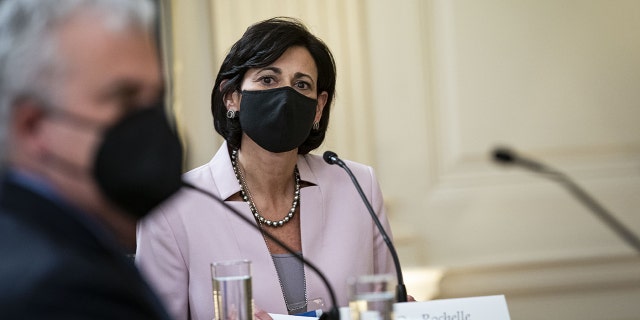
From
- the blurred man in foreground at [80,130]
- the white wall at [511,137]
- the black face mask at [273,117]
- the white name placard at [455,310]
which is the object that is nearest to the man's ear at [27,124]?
the blurred man in foreground at [80,130]

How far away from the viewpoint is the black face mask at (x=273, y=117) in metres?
2.56

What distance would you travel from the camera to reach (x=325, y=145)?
144 inches

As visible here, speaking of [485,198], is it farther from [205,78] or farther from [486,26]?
[205,78]

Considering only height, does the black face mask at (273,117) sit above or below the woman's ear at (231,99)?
below

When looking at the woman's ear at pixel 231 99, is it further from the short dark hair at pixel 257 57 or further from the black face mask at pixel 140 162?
the black face mask at pixel 140 162

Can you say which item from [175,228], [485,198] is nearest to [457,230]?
[485,198]

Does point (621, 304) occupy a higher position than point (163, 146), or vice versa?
point (163, 146)

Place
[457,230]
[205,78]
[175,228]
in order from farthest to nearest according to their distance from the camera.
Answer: [457,230] < [205,78] < [175,228]

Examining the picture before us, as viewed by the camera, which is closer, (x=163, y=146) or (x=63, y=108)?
(x=63, y=108)

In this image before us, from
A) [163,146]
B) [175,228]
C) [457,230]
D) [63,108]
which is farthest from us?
[457,230]

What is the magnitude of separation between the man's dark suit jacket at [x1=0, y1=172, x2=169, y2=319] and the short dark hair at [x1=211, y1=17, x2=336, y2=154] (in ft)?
5.11

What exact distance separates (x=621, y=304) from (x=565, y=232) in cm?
35

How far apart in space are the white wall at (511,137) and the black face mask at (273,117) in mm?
1189

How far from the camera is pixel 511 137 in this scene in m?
3.87
